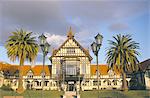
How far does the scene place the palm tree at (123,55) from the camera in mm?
43656

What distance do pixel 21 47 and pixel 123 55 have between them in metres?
20.7

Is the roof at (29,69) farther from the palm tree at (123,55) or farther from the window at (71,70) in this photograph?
the palm tree at (123,55)

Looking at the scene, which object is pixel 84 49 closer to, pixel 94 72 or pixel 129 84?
pixel 94 72

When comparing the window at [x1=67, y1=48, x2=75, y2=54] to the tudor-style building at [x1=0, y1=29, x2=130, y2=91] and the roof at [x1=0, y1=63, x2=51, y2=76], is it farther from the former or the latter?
the roof at [x1=0, y1=63, x2=51, y2=76]

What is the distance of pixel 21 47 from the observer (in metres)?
43.3

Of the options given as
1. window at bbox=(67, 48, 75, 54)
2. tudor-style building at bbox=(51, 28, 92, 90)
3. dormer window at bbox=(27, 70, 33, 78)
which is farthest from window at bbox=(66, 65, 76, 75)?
dormer window at bbox=(27, 70, 33, 78)

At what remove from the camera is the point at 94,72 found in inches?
2467

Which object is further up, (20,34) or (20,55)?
(20,34)

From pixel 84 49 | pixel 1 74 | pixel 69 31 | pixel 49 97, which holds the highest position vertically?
pixel 69 31

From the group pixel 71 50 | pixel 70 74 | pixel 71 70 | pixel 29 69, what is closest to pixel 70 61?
pixel 71 70

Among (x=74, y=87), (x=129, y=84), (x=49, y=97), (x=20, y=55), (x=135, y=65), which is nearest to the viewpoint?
(x=49, y=97)

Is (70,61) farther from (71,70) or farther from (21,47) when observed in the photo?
(21,47)

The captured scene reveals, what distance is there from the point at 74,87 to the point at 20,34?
2125 cm

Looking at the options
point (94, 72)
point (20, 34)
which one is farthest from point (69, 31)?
point (20, 34)
